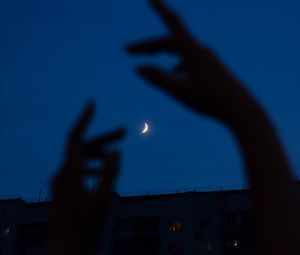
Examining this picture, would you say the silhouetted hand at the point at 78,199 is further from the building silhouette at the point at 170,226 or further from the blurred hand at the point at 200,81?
Result: the building silhouette at the point at 170,226

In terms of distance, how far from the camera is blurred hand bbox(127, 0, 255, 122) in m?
1.98

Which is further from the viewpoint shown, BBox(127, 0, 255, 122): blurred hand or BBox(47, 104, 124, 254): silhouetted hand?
BBox(47, 104, 124, 254): silhouetted hand

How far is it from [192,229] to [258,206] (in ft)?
208

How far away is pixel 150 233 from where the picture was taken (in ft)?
214

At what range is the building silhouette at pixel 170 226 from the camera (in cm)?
6153

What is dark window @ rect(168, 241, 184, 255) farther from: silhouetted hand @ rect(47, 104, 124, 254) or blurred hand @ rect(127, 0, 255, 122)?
blurred hand @ rect(127, 0, 255, 122)

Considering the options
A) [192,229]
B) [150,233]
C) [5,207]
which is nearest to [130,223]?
[150,233]

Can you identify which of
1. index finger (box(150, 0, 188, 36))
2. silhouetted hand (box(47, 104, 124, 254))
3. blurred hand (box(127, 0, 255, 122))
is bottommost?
silhouetted hand (box(47, 104, 124, 254))

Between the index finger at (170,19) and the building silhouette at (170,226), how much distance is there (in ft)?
193

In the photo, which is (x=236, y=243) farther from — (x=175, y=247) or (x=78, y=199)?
(x=78, y=199)

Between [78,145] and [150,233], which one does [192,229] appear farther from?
[78,145]

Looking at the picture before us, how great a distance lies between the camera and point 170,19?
217 centimetres

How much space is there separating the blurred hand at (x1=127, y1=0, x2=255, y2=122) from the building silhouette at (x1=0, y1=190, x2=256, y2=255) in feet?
193

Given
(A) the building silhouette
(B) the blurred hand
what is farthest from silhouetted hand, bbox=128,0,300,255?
(A) the building silhouette
